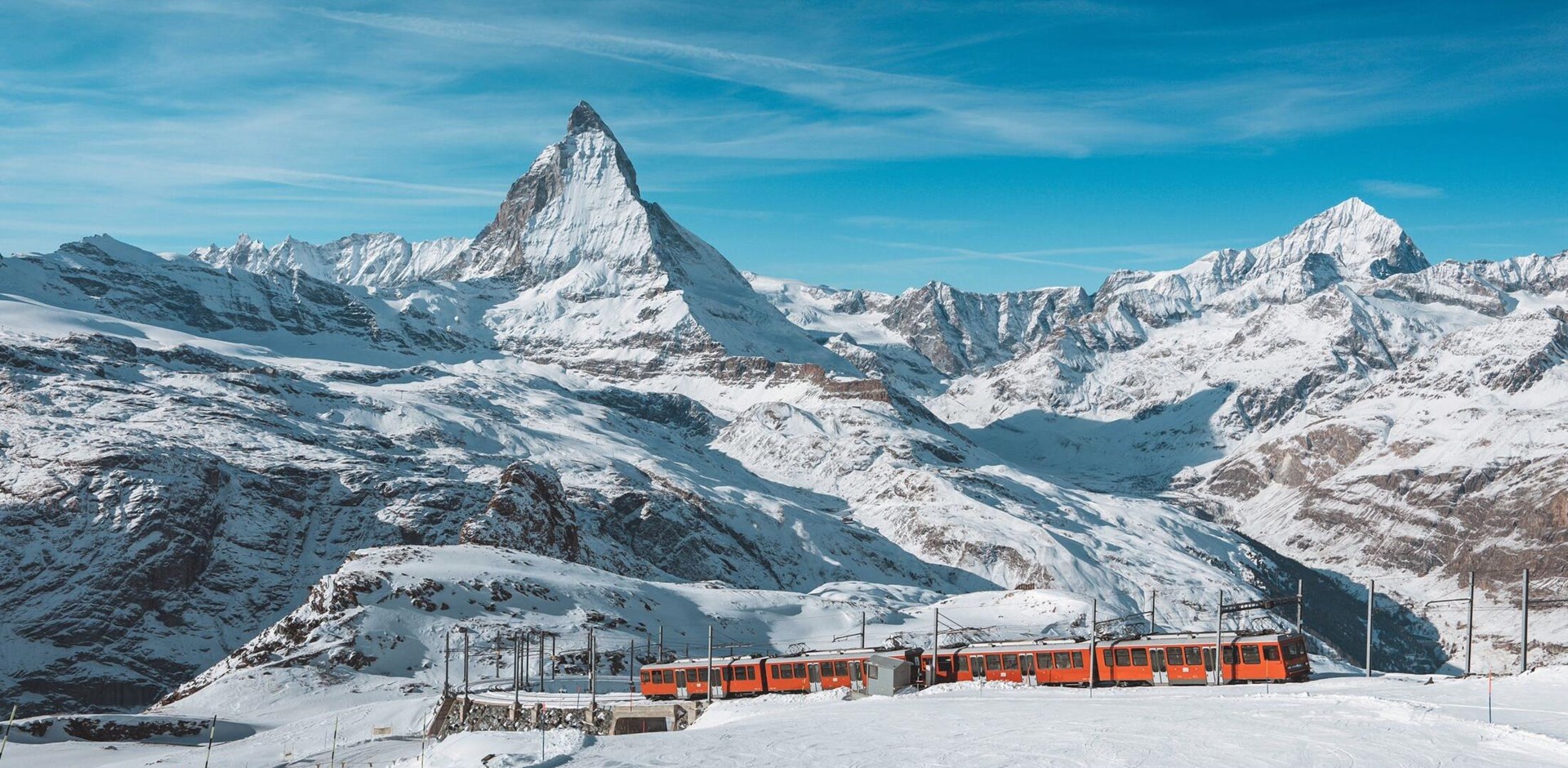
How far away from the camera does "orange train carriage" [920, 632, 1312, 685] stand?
7262 centimetres

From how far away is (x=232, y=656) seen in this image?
135625 mm

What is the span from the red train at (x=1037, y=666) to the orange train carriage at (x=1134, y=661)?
49 millimetres

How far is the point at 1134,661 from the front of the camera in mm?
77375

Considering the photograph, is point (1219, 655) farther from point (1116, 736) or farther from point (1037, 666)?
point (1116, 736)

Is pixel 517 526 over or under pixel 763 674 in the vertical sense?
over

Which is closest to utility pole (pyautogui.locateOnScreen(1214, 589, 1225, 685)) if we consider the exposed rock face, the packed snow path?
the packed snow path

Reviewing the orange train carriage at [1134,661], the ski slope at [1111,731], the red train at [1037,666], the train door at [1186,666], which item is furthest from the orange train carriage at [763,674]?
the train door at [1186,666]

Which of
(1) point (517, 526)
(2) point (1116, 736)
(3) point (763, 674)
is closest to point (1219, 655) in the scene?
(2) point (1116, 736)

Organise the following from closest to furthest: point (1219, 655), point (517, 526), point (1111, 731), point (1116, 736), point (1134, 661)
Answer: point (1116, 736) → point (1111, 731) → point (1219, 655) → point (1134, 661) → point (517, 526)

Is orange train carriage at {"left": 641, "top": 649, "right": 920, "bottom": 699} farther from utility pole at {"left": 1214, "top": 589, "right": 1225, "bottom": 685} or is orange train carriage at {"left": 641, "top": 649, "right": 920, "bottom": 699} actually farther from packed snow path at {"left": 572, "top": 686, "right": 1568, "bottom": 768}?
utility pole at {"left": 1214, "top": 589, "right": 1225, "bottom": 685}

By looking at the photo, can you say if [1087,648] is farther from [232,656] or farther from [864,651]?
[232,656]

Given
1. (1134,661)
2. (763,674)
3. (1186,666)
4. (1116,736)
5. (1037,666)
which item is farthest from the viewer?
(763,674)

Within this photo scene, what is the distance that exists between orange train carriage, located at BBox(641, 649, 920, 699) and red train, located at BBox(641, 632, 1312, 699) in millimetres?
60

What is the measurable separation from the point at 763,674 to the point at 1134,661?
88.9 ft
